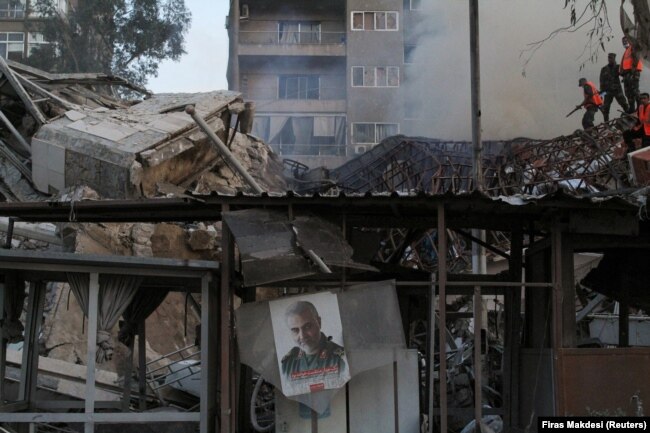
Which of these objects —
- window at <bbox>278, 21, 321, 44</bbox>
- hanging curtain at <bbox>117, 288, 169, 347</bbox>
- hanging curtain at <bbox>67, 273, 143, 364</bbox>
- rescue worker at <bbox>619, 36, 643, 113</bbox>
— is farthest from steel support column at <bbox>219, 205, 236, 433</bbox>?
window at <bbox>278, 21, 321, 44</bbox>

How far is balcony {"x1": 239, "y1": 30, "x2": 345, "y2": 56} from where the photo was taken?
4247cm

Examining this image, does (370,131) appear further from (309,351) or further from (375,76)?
(309,351)

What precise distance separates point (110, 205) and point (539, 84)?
76.0 feet

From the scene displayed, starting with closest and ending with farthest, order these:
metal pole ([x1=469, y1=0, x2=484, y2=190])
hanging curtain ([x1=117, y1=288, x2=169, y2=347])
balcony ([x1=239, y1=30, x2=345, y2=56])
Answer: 1. hanging curtain ([x1=117, y1=288, x2=169, y2=347])
2. metal pole ([x1=469, y1=0, x2=484, y2=190])
3. balcony ([x1=239, y1=30, x2=345, y2=56])

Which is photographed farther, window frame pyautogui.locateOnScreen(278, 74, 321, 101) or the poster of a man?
window frame pyautogui.locateOnScreen(278, 74, 321, 101)

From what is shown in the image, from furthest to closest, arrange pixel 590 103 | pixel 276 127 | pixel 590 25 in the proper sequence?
1. pixel 276 127
2. pixel 590 25
3. pixel 590 103

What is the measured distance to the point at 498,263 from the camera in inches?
768

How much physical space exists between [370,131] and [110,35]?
14115 millimetres

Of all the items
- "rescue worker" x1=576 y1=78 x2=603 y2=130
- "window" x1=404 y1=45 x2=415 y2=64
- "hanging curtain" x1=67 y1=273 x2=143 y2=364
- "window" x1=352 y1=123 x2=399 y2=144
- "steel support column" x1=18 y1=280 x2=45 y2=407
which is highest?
"window" x1=404 y1=45 x2=415 y2=64

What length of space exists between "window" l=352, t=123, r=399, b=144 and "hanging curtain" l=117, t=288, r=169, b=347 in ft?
99.1

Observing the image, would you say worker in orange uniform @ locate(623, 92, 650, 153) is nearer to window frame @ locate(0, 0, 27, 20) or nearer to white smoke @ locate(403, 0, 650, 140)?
white smoke @ locate(403, 0, 650, 140)

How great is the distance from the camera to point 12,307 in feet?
34.7

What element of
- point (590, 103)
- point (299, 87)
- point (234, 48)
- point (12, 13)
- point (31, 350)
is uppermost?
point (12, 13)

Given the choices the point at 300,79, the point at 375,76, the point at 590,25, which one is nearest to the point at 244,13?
the point at 300,79
